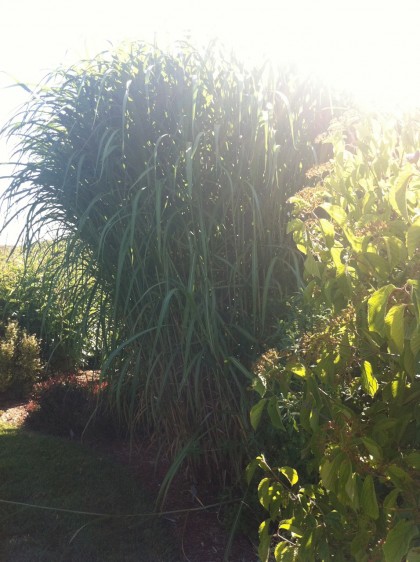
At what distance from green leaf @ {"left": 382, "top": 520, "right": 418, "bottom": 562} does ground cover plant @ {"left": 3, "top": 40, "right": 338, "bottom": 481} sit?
2024 millimetres

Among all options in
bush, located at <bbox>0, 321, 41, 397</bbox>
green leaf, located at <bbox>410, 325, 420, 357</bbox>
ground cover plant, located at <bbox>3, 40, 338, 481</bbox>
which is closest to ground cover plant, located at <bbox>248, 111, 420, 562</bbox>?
green leaf, located at <bbox>410, 325, 420, 357</bbox>

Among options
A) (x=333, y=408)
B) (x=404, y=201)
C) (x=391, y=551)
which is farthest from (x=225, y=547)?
(x=404, y=201)

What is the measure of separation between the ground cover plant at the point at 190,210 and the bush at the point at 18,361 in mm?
3421

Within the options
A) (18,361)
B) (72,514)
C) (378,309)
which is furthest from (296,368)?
(18,361)

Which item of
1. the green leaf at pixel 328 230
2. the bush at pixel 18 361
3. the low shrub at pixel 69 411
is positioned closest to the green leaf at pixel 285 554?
the green leaf at pixel 328 230

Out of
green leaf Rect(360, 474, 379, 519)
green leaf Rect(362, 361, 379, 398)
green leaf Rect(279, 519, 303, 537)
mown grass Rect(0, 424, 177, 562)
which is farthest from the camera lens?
mown grass Rect(0, 424, 177, 562)

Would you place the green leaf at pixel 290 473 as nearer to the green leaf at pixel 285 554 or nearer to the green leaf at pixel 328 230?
the green leaf at pixel 285 554

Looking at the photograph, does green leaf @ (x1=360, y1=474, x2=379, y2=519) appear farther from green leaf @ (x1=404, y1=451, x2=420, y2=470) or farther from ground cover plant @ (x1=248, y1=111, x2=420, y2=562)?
green leaf @ (x1=404, y1=451, x2=420, y2=470)

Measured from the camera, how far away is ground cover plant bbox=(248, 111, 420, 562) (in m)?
1.48

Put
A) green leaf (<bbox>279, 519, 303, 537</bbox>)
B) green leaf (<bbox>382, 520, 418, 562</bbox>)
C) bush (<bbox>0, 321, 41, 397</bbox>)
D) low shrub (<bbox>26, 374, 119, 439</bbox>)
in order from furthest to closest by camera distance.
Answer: bush (<bbox>0, 321, 41, 397</bbox>) → low shrub (<bbox>26, 374, 119, 439</bbox>) → green leaf (<bbox>279, 519, 303, 537</bbox>) → green leaf (<bbox>382, 520, 418, 562</bbox>)

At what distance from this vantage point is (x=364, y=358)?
1.71 meters

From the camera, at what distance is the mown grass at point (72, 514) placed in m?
3.51

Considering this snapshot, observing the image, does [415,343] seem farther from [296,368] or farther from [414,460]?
[296,368]

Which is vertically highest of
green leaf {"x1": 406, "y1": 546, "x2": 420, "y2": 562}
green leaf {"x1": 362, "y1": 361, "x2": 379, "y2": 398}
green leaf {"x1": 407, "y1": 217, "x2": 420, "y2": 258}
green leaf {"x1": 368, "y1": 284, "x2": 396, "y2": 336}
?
green leaf {"x1": 407, "y1": 217, "x2": 420, "y2": 258}
